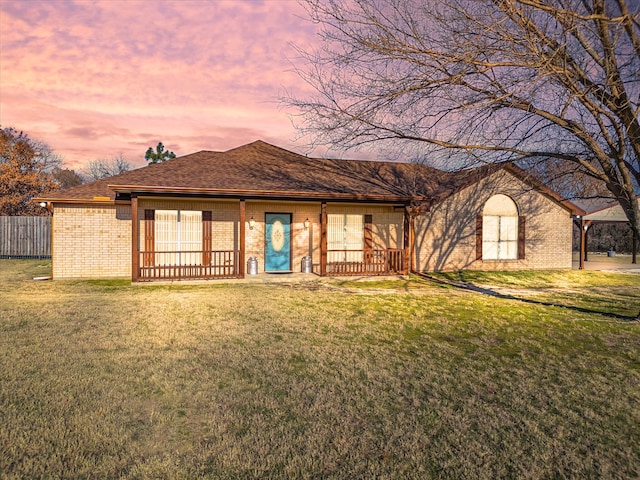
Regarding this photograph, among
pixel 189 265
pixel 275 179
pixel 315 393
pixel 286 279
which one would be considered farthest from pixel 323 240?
pixel 315 393

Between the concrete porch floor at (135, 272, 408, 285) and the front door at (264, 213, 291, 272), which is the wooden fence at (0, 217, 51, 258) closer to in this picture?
the concrete porch floor at (135, 272, 408, 285)

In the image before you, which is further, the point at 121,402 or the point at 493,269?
the point at 493,269

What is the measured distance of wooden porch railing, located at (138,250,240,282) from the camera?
1348 centimetres

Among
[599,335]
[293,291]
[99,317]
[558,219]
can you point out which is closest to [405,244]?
[293,291]

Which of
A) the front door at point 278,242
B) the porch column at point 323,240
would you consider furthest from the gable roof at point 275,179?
the front door at point 278,242

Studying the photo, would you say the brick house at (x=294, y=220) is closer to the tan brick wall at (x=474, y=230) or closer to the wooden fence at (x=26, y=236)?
the tan brick wall at (x=474, y=230)

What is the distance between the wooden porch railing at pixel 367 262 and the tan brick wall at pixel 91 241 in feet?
24.0

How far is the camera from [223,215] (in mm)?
15008

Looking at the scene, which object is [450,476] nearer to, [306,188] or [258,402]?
[258,402]

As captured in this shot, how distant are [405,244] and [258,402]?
12.8 m

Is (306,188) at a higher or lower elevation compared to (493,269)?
higher

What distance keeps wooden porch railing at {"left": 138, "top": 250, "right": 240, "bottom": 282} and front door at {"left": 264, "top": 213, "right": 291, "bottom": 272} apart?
1.31 metres

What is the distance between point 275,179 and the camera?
49.5 ft

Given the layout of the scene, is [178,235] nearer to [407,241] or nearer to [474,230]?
[407,241]
